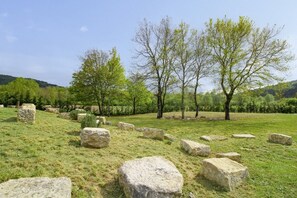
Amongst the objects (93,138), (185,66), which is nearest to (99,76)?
(185,66)

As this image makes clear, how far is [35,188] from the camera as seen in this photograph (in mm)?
3406

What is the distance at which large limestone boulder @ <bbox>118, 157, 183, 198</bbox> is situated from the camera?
152 inches

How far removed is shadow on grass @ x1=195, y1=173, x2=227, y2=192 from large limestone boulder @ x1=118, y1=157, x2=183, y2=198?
3.11 ft

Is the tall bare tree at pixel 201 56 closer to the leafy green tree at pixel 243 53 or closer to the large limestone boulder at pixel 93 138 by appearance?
the leafy green tree at pixel 243 53

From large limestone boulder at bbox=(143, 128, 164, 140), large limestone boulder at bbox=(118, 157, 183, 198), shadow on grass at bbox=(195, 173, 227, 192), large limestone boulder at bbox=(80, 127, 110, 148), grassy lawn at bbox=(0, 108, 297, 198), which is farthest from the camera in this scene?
large limestone boulder at bbox=(143, 128, 164, 140)

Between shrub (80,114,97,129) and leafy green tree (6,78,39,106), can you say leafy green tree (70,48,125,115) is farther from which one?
shrub (80,114,97,129)

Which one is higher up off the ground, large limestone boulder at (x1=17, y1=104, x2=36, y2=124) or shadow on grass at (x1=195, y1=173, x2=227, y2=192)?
large limestone boulder at (x1=17, y1=104, x2=36, y2=124)

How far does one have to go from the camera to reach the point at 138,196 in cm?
380

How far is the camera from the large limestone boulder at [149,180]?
3861mm

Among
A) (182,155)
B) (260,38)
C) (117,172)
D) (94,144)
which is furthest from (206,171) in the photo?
(260,38)

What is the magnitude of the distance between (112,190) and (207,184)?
2.25 meters

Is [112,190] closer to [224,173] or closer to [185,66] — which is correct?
[224,173]

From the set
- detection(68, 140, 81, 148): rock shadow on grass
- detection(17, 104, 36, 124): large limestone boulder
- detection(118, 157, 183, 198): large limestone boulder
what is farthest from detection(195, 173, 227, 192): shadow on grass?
detection(17, 104, 36, 124): large limestone boulder

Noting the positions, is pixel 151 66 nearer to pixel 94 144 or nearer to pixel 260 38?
pixel 260 38
